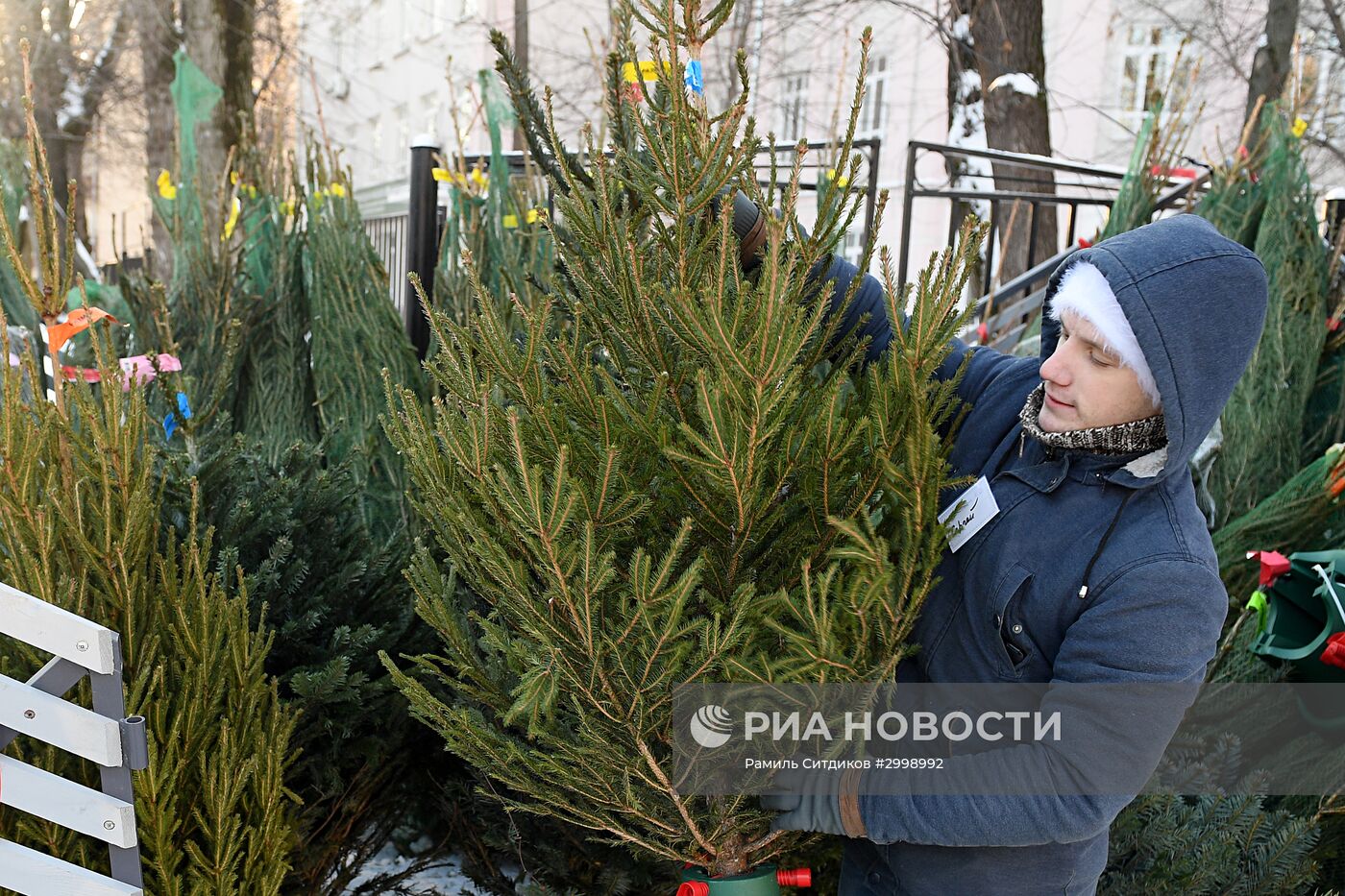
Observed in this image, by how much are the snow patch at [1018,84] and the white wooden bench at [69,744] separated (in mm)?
7466

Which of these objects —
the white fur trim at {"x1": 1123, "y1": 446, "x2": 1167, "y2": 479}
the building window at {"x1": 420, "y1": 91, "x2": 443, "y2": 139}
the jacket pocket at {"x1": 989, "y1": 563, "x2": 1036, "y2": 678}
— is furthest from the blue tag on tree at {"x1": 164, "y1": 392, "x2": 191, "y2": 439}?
the building window at {"x1": 420, "y1": 91, "x2": 443, "y2": 139}

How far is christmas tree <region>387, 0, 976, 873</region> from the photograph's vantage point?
1.43m

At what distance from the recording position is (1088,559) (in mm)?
1553

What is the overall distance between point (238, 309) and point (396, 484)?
4.66 ft

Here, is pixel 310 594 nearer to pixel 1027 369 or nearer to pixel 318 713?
pixel 318 713

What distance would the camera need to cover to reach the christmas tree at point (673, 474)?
4.71 feet

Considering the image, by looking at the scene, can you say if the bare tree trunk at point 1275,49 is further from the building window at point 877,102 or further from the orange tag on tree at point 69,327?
the orange tag on tree at point 69,327

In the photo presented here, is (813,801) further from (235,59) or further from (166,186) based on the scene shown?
(235,59)

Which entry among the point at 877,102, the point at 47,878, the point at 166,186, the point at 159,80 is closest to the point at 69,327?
the point at 47,878

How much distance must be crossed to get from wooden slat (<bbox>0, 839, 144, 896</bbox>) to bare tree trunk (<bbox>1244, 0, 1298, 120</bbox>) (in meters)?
10.1

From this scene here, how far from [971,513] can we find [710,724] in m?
0.50

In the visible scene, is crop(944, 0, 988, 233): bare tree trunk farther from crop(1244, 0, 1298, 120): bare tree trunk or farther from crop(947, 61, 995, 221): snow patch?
crop(1244, 0, 1298, 120): bare tree trunk

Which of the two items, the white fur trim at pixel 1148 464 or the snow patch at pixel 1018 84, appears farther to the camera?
the snow patch at pixel 1018 84

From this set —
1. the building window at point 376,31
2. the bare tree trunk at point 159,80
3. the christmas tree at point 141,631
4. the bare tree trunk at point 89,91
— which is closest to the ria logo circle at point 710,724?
the christmas tree at point 141,631
